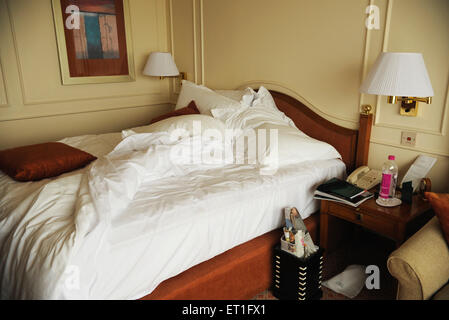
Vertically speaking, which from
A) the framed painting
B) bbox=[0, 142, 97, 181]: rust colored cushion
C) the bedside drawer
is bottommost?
the bedside drawer

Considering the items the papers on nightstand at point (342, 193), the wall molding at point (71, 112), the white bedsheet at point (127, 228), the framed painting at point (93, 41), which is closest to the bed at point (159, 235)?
the white bedsheet at point (127, 228)

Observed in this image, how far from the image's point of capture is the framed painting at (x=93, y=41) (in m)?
3.17

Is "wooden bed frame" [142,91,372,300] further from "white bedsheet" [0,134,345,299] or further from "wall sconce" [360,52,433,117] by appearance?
"wall sconce" [360,52,433,117]

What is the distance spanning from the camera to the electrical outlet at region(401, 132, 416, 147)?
6.76ft

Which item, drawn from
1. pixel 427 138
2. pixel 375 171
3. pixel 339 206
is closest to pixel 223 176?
pixel 339 206

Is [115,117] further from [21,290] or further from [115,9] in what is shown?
[21,290]

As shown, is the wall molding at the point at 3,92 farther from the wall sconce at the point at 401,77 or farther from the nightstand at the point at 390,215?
the wall sconce at the point at 401,77

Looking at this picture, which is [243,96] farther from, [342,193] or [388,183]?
[388,183]

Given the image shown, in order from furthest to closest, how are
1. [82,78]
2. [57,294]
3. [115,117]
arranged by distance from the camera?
[115,117]
[82,78]
[57,294]

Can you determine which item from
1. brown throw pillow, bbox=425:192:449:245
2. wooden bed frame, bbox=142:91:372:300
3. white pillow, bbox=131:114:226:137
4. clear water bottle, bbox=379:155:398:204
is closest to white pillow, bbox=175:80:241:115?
white pillow, bbox=131:114:226:137

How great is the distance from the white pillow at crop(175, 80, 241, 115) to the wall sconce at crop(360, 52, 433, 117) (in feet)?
3.58

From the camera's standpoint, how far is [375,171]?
2.19 metres

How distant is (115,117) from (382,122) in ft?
8.97

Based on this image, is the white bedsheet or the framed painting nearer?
the white bedsheet
